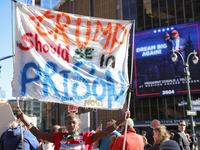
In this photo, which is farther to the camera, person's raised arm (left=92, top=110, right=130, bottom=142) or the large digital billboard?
the large digital billboard

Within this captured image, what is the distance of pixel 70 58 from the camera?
563 centimetres

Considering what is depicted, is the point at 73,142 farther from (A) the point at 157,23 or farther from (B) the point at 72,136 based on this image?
(A) the point at 157,23

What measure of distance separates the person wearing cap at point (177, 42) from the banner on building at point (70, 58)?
30077 millimetres

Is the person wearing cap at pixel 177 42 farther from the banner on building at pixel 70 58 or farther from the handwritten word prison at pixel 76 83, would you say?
the handwritten word prison at pixel 76 83

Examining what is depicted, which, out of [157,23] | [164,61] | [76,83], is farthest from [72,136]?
[157,23]

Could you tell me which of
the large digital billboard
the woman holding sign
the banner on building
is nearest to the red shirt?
the woman holding sign

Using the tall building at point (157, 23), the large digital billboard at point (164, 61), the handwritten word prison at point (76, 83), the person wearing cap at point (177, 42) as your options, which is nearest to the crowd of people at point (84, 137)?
the handwritten word prison at point (76, 83)

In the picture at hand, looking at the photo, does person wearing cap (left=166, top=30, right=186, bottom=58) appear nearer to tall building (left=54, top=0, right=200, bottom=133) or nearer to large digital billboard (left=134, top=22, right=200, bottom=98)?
large digital billboard (left=134, top=22, right=200, bottom=98)

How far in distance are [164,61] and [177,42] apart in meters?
2.50

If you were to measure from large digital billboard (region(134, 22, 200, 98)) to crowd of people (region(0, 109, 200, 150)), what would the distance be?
27.6 m

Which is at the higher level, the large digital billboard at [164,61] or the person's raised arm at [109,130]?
the large digital billboard at [164,61]

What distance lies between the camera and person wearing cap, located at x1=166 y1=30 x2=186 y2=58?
35.0 metres

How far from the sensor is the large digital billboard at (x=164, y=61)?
34844 mm

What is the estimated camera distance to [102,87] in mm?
5629
